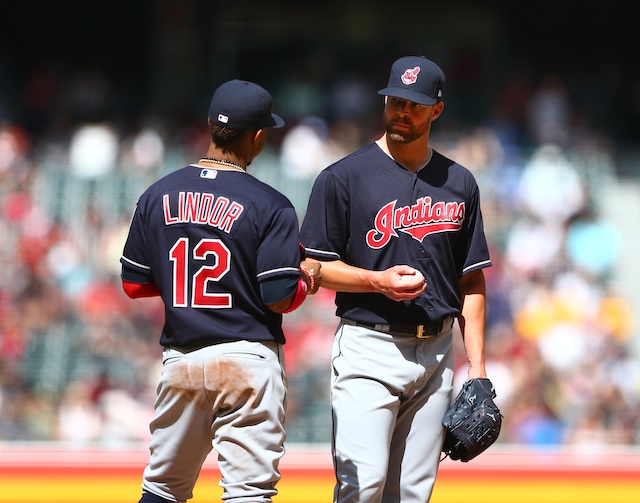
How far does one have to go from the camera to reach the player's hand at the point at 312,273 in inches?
146

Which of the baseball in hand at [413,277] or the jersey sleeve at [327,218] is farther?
the jersey sleeve at [327,218]

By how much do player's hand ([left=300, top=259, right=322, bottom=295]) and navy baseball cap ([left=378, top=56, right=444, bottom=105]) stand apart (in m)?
0.66

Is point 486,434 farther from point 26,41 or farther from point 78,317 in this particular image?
point 26,41

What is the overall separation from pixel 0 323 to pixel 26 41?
5709 mm

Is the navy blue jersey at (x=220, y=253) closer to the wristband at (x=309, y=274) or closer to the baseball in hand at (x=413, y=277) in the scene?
the wristband at (x=309, y=274)

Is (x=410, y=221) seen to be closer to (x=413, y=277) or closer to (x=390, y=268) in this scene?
(x=390, y=268)

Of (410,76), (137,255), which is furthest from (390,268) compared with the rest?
(137,255)

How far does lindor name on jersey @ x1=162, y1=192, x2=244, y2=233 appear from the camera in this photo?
3516 mm

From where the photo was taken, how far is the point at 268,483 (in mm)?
3580

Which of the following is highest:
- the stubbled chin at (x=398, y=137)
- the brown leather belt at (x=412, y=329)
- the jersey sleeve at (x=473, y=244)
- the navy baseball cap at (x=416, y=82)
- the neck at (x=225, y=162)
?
the navy baseball cap at (x=416, y=82)

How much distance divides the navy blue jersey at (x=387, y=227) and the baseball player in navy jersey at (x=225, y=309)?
0.27 metres

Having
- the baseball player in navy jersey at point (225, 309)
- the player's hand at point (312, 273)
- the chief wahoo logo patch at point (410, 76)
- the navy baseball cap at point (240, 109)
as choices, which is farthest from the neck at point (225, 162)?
the chief wahoo logo patch at point (410, 76)

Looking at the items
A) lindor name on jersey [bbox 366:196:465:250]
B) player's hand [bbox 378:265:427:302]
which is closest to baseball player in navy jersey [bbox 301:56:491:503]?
lindor name on jersey [bbox 366:196:465:250]

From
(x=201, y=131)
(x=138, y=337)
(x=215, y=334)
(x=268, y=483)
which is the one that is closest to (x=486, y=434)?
(x=268, y=483)
